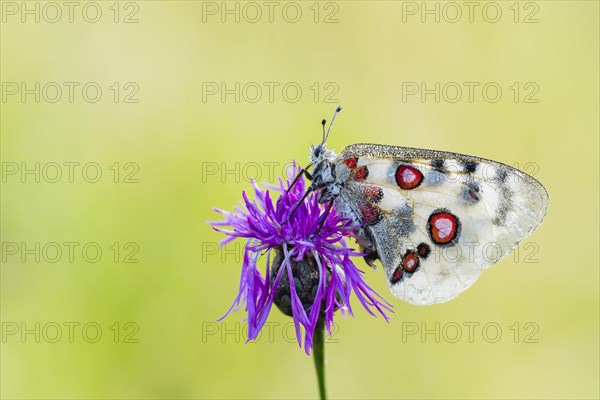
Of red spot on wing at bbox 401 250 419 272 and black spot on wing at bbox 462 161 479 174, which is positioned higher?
black spot on wing at bbox 462 161 479 174

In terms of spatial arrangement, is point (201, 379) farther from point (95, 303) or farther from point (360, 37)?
point (360, 37)

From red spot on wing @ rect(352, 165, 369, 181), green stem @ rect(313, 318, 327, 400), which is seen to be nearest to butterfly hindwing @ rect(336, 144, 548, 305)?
red spot on wing @ rect(352, 165, 369, 181)

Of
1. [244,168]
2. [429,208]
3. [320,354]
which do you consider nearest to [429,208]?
[429,208]

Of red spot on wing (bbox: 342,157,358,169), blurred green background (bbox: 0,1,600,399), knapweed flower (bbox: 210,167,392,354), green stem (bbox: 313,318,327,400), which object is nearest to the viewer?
green stem (bbox: 313,318,327,400)

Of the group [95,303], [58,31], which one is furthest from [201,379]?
[58,31]

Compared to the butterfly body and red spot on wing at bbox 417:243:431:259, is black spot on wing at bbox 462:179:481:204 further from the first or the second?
red spot on wing at bbox 417:243:431:259

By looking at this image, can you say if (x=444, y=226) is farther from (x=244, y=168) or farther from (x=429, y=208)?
(x=244, y=168)

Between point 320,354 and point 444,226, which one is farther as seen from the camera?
point 444,226
